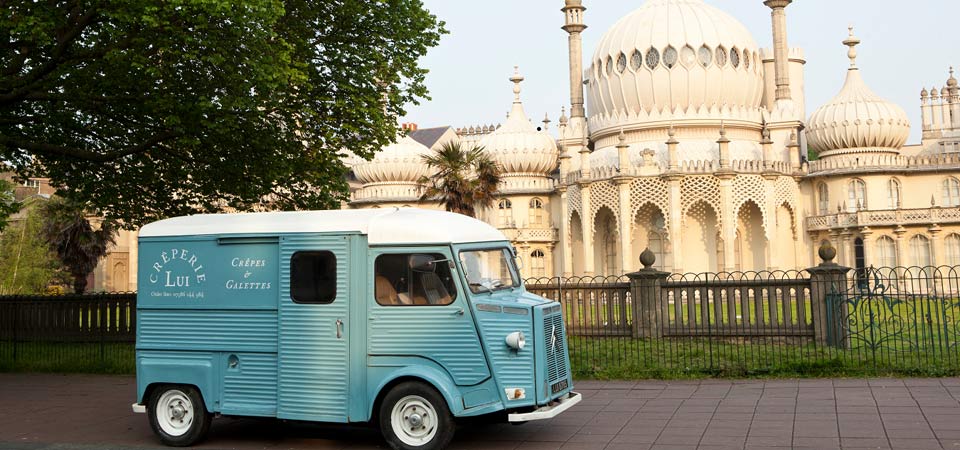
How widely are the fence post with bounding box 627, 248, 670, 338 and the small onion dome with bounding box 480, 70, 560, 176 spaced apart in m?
31.7

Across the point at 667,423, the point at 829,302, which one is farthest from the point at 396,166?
the point at 667,423

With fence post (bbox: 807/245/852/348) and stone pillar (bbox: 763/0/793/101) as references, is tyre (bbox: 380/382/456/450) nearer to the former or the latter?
fence post (bbox: 807/245/852/348)

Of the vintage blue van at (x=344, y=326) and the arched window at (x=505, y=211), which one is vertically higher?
the arched window at (x=505, y=211)

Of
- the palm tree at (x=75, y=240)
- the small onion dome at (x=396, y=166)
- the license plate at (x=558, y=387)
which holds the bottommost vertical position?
the license plate at (x=558, y=387)

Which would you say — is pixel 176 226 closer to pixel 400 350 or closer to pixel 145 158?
pixel 400 350

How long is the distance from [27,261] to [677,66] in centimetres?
3367

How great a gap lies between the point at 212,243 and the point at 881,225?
3593 centimetres

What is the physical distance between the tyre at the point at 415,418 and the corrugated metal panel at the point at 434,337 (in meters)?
0.32

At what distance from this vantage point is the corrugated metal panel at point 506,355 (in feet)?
30.5

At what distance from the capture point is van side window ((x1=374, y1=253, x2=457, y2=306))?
9477 mm

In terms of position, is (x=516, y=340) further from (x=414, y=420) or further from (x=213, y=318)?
(x=213, y=318)

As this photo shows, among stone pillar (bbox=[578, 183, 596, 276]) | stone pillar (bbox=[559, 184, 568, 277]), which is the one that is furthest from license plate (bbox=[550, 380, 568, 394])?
stone pillar (bbox=[559, 184, 568, 277])

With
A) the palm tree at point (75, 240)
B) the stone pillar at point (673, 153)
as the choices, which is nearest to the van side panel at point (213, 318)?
the palm tree at point (75, 240)

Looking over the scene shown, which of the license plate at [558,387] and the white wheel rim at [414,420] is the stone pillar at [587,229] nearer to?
the license plate at [558,387]
